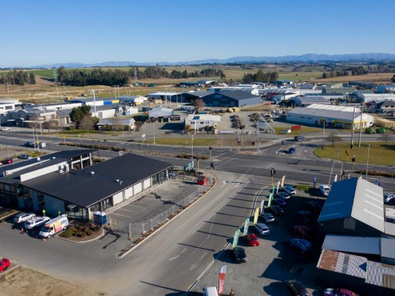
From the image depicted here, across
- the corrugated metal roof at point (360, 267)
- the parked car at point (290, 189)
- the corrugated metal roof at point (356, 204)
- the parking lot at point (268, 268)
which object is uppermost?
the corrugated metal roof at point (356, 204)

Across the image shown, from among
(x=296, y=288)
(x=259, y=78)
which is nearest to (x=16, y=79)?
(x=259, y=78)

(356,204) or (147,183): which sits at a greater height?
(356,204)

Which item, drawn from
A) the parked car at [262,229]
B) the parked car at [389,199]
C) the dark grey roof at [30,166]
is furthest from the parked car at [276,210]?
the dark grey roof at [30,166]

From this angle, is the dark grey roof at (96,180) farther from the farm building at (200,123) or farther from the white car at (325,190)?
the farm building at (200,123)

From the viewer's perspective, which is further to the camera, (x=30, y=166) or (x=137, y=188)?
(x=30, y=166)

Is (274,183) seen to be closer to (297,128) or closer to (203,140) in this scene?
(203,140)

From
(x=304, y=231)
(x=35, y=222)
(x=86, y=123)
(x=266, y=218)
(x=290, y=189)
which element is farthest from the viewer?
(x=86, y=123)

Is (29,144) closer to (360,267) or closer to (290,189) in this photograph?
(290,189)
